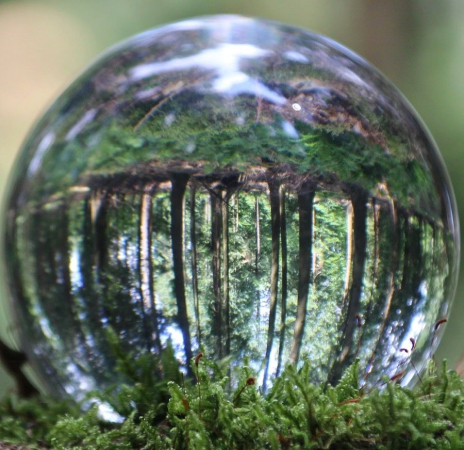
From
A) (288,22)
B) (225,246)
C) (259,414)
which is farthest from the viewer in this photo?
(288,22)

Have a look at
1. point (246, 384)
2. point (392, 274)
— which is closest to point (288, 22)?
point (392, 274)

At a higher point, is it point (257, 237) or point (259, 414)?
point (257, 237)

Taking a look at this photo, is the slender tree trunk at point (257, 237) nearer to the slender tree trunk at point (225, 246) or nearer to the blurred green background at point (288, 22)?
the slender tree trunk at point (225, 246)

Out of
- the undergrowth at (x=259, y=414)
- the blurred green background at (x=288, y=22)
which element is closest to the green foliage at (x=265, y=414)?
the undergrowth at (x=259, y=414)

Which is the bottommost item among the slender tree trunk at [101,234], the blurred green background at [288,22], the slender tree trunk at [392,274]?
the slender tree trunk at [392,274]

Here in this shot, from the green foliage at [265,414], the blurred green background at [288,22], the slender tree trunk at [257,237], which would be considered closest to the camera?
the green foliage at [265,414]

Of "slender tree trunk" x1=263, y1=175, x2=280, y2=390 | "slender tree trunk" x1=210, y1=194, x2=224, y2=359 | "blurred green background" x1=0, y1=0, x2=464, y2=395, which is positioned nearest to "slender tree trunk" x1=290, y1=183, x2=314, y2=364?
"slender tree trunk" x1=263, y1=175, x2=280, y2=390

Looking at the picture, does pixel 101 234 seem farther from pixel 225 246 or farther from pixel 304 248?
pixel 304 248
